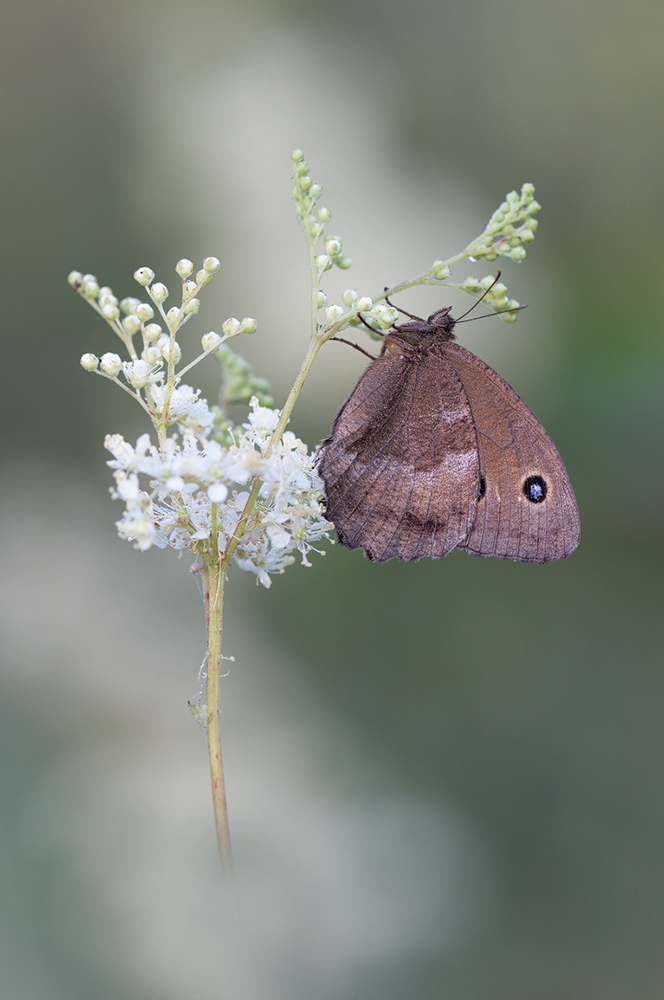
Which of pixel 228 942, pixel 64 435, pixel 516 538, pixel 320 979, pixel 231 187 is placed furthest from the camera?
pixel 231 187

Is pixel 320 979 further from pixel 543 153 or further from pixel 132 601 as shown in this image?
pixel 543 153

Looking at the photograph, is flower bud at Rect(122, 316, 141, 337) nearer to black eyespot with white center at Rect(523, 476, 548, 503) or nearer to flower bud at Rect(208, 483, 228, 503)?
flower bud at Rect(208, 483, 228, 503)

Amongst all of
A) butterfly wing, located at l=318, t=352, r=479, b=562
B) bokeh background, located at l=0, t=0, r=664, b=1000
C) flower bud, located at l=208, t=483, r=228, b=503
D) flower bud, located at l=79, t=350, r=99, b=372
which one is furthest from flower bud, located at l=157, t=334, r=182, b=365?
bokeh background, located at l=0, t=0, r=664, b=1000

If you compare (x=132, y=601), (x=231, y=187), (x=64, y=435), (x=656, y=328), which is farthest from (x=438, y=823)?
(x=231, y=187)

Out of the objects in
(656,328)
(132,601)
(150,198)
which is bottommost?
(132,601)

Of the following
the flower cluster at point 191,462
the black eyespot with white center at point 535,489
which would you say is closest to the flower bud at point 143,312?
the flower cluster at point 191,462

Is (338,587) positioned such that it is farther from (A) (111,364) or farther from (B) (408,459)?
(A) (111,364)
